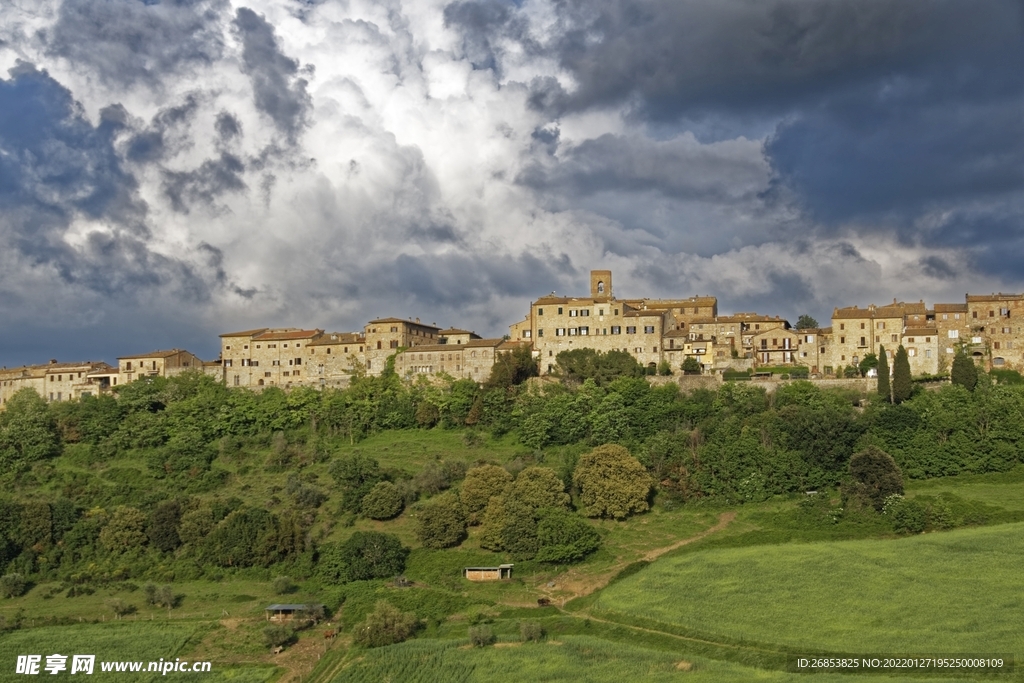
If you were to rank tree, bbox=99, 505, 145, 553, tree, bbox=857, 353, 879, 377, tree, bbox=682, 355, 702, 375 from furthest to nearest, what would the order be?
1. tree, bbox=682, 355, 702, 375
2. tree, bbox=857, 353, 879, 377
3. tree, bbox=99, 505, 145, 553

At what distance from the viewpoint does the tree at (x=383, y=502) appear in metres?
62.9

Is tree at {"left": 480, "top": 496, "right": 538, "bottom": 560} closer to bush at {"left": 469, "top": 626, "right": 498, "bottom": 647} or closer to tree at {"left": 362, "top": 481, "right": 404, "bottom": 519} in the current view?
tree at {"left": 362, "top": 481, "right": 404, "bottom": 519}

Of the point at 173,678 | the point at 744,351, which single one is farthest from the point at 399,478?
the point at 744,351

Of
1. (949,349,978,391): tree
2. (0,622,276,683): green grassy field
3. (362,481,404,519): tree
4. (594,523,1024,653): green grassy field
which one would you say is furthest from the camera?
(949,349,978,391): tree

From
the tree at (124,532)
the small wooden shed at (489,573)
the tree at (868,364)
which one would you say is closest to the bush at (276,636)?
the small wooden shed at (489,573)

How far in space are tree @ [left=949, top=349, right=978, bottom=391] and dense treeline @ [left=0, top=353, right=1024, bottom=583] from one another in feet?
2.36

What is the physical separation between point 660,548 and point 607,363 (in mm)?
23168

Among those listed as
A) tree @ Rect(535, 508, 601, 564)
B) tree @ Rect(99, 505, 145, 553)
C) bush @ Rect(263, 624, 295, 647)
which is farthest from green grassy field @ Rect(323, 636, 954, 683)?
tree @ Rect(99, 505, 145, 553)

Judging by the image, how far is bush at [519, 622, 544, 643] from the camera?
48.7 metres

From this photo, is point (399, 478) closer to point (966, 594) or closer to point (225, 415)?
point (225, 415)

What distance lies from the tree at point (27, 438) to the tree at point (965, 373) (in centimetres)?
6019

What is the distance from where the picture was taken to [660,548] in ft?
189

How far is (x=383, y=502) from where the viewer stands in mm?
63125

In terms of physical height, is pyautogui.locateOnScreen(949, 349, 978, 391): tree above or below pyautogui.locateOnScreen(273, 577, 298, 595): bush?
above
